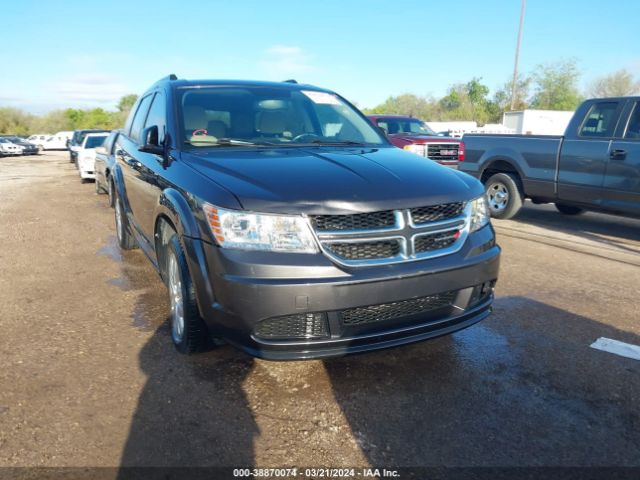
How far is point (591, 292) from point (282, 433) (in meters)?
3.49

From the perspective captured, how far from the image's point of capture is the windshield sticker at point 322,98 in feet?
15.0

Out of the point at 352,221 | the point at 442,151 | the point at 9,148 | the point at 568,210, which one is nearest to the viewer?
the point at 352,221

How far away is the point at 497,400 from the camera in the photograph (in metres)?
2.91

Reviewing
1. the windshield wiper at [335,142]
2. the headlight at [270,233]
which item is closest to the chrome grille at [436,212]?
the headlight at [270,233]

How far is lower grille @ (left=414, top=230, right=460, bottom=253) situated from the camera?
9.30ft

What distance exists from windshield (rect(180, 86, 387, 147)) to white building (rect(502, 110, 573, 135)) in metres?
28.7

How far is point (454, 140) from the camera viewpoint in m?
11.1

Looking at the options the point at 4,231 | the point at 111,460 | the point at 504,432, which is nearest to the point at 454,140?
the point at 4,231

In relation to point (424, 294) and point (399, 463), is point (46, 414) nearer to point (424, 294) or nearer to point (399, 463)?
point (399, 463)

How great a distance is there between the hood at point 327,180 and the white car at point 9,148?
4162 centimetres

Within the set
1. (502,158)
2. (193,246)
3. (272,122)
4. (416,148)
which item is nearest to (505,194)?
(502,158)

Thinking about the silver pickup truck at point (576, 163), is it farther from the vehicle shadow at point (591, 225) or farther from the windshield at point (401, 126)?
the windshield at point (401, 126)

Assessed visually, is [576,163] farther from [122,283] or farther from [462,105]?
[462,105]

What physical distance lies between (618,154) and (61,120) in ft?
325
